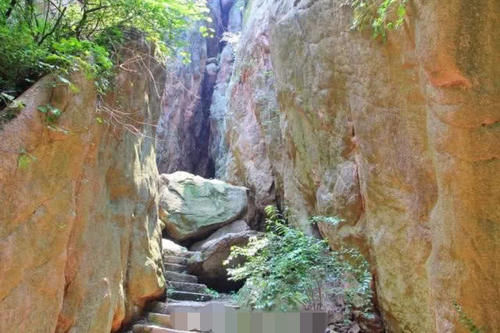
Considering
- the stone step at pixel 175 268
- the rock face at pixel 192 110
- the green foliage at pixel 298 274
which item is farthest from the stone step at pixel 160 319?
the rock face at pixel 192 110

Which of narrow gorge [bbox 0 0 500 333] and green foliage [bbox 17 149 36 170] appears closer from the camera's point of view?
narrow gorge [bbox 0 0 500 333]

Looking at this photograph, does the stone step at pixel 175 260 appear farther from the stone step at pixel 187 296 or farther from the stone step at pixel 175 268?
the stone step at pixel 187 296

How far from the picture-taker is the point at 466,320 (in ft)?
9.29

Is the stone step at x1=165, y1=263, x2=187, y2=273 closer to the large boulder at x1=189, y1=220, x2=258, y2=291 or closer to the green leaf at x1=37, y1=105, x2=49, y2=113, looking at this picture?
the large boulder at x1=189, y1=220, x2=258, y2=291

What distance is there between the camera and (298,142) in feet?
22.9

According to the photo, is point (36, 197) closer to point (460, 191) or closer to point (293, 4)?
point (460, 191)

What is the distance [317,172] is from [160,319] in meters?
3.08

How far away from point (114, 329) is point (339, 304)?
2773 mm

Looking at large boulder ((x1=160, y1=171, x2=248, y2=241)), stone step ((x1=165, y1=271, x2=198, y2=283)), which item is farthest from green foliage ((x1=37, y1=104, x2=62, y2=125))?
large boulder ((x1=160, y1=171, x2=248, y2=241))

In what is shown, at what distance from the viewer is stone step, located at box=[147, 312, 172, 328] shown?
18.6 feet

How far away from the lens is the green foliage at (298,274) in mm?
4531

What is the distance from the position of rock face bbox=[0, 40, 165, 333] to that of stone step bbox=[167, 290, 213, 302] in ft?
2.30

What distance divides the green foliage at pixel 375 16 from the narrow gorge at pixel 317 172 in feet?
0.06

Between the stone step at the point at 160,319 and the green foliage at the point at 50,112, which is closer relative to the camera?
the green foliage at the point at 50,112
